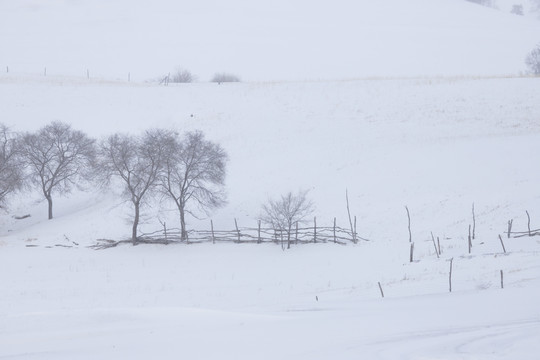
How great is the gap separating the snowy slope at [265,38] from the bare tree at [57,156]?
37864 mm

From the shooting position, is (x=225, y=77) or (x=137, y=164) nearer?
(x=137, y=164)

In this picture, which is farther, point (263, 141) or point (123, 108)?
point (123, 108)

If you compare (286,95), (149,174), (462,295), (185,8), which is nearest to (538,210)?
(462,295)

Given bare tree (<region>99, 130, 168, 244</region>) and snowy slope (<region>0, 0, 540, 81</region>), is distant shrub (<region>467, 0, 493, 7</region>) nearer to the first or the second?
snowy slope (<region>0, 0, 540, 81</region>)

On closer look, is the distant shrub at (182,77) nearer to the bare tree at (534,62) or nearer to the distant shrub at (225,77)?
the distant shrub at (225,77)

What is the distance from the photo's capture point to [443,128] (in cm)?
4200

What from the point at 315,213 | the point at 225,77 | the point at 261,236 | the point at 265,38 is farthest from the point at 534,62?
the point at 261,236

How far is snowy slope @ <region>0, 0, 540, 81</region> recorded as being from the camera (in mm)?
77750

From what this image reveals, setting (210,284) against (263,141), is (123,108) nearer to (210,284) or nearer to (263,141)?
(263,141)

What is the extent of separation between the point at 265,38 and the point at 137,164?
7117 cm

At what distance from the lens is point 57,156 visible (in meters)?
38.6

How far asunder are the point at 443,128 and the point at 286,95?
1717 cm

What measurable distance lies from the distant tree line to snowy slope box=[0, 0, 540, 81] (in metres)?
38.9

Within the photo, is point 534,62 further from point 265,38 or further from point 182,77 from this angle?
point 265,38
